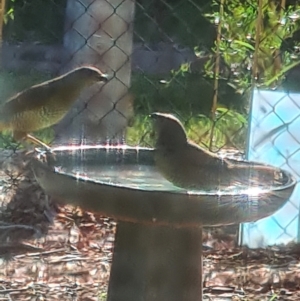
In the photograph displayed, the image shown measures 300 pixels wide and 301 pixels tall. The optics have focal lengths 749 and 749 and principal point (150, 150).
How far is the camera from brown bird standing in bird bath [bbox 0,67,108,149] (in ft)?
3.05

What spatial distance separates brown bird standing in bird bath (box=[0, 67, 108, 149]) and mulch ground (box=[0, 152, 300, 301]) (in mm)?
47

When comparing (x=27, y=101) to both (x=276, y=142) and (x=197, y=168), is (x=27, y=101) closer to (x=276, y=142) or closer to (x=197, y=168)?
(x=197, y=168)

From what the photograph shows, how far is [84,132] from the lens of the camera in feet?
3.17

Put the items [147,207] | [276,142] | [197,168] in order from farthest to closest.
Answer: [276,142]
[197,168]
[147,207]

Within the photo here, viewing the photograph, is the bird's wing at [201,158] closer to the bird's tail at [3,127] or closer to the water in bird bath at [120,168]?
the water in bird bath at [120,168]

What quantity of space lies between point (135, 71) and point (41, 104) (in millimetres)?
142

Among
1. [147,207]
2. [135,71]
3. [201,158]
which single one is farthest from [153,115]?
[147,207]

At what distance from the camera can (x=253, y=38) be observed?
1062mm

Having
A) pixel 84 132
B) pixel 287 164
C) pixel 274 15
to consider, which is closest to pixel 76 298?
pixel 84 132

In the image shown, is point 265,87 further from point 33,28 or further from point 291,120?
point 33,28

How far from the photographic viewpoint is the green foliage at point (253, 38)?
40.7 inches

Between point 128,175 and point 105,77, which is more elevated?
point 105,77

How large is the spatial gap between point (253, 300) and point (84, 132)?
34 cm

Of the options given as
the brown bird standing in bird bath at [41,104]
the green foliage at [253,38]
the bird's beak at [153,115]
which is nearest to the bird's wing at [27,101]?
the brown bird standing in bird bath at [41,104]
